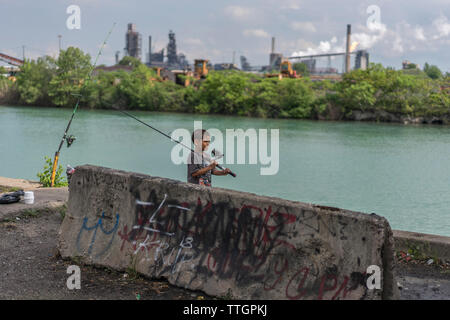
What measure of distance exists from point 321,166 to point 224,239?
2049 centimetres

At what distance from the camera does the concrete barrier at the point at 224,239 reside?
450cm

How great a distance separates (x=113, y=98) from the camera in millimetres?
76125

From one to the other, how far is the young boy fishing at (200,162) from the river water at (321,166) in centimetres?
884

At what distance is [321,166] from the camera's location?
24953 millimetres

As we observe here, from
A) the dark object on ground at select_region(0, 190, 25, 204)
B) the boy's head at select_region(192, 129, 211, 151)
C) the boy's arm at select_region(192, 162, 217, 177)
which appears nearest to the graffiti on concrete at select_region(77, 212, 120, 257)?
the boy's arm at select_region(192, 162, 217, 177)

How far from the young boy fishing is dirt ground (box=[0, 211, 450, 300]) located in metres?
1.51

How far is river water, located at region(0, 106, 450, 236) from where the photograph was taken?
16.9 meters

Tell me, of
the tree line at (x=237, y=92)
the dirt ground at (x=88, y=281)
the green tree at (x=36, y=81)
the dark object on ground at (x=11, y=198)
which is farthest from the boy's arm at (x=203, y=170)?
the green tree at (x=36, y=81)

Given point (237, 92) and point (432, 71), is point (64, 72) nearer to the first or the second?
point (237, 92)
